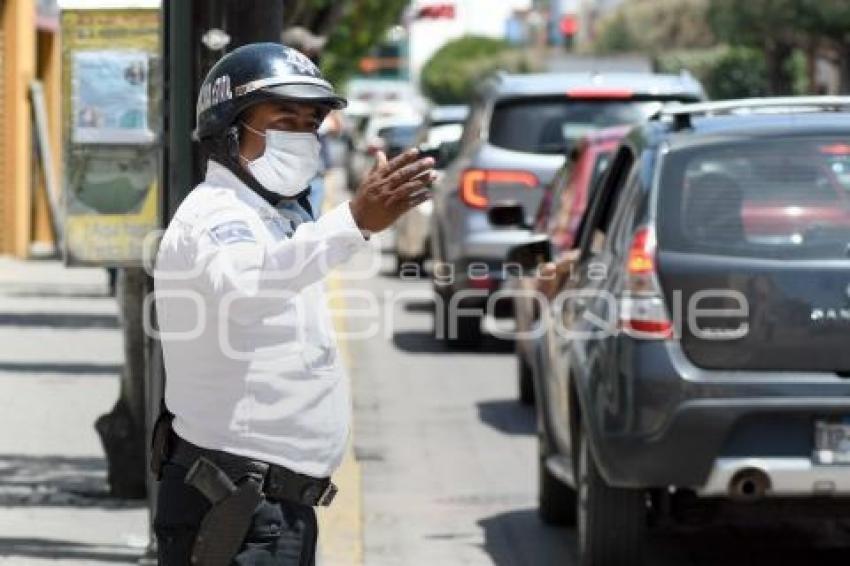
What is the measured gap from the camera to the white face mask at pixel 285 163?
15.4 feet

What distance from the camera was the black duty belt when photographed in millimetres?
4664

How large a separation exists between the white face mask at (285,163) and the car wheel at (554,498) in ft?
15.8

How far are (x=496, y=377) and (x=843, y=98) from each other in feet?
23.9

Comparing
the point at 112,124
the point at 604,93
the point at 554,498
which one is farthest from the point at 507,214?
the point at 604,93

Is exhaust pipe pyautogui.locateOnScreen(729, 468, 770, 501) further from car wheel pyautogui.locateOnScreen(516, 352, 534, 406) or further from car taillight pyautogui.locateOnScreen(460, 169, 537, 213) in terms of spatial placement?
car taillight pyautogui.locateOnScreen(460, 169, 537, 213)

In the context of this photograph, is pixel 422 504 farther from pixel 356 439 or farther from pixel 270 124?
pixel 270 124

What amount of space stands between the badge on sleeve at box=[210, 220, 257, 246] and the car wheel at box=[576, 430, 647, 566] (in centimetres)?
338

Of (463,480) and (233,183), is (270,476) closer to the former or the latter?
(233,183)

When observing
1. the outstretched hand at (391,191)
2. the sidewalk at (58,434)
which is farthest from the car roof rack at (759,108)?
the outstretched hand at (391,191)

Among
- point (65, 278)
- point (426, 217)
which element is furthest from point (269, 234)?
point (65, 278)

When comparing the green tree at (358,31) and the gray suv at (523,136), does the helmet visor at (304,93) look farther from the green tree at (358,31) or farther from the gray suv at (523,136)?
the green tree at (358,31)

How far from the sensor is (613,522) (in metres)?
7.84

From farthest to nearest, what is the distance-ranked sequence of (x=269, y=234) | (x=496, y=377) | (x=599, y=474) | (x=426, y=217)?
(x=426, y=217) → (x=496, y=377) → (x=599, y=474) → (x=269, y=234)

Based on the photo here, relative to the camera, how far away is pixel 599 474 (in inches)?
308
